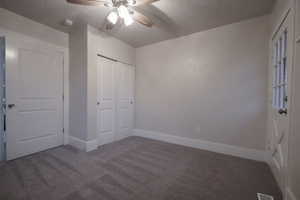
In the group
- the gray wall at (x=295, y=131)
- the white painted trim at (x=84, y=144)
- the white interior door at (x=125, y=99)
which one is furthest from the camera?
the white interior door at (x=125, y=99)

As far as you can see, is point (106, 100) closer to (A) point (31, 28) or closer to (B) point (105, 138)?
(B) point (105, 138)

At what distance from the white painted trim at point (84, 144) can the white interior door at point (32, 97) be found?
0.33 metres

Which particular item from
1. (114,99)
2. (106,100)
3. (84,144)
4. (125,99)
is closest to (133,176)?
(84,144)

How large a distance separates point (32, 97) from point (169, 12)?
9.48 feet

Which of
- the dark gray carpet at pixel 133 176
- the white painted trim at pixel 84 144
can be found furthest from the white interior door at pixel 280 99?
the white painted trim at pixel 84 144

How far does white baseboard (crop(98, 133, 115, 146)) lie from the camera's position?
301 centimetres

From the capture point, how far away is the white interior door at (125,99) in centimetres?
349

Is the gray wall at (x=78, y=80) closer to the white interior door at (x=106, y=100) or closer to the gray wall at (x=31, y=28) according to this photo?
the gray wall at (x=31, y=28)

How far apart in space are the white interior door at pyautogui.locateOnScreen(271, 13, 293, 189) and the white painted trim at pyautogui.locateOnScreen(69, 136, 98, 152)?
2913 millimetres

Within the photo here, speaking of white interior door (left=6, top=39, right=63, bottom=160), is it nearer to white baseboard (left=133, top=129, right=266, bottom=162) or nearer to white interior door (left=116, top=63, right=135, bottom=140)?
white interior door (left=116, top=63, right=135, bottom=140)

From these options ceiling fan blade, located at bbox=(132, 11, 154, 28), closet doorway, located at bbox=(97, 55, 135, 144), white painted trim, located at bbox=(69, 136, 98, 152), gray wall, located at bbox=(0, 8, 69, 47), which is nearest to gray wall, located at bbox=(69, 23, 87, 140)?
white painted trim, located at bbox=(69, 136, 98, 152)

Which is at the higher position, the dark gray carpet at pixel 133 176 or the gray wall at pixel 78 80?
the gray wall at pixel 78 80

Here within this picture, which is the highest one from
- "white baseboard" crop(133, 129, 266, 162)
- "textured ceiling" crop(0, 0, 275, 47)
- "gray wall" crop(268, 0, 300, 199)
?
"textured ceiling" crop(0, 0, 275, 47)

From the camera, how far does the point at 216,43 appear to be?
2742 millimetres
